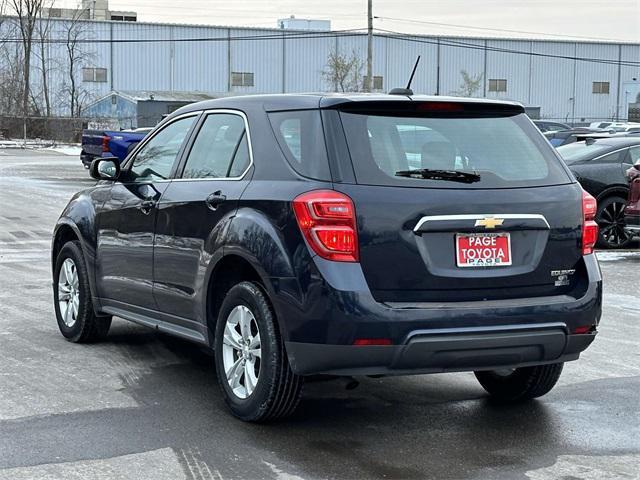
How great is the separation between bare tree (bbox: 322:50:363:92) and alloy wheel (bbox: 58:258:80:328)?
6090 centimetres

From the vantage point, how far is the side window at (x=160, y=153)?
6.60 m

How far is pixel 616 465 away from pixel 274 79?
224 ft

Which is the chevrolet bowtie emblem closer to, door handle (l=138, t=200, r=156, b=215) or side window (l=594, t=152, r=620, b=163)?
door handle (l=138, t=200, r=156, b=215)

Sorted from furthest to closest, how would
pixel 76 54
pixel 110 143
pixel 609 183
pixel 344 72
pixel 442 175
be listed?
pixel 76 54, pixel 344 72, pixel 110 143, pixel 609 183, pixel 442 175

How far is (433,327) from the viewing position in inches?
195

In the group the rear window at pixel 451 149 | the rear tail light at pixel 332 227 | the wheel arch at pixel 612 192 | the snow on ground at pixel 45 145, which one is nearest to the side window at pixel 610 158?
the wheel arch at pixel 612 192

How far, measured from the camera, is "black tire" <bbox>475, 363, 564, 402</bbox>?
5980 mm

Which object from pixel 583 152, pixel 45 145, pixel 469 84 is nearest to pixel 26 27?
pixel 45 145

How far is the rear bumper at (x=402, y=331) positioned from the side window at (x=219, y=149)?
3.46 feet

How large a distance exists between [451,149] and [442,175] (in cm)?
21

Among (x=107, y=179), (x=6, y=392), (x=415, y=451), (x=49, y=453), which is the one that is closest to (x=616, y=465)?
(x=415, y=451)

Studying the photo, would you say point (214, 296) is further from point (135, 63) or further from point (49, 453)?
point (135, 63)

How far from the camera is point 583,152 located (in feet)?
49.5

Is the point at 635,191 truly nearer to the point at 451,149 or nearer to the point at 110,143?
the point at 451,149
